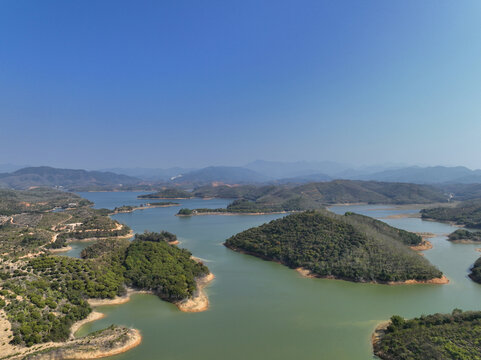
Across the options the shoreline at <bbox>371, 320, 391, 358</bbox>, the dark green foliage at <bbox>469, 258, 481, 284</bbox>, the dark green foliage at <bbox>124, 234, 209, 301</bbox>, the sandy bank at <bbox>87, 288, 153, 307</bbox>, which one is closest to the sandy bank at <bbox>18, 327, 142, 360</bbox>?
the sandy bank at <bbox>87, 288, 153, 307</bbox>

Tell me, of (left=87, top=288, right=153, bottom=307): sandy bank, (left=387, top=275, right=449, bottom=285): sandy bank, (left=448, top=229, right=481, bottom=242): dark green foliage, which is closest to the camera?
(left=87, top=288, right=153, bottom=307): sandy bank

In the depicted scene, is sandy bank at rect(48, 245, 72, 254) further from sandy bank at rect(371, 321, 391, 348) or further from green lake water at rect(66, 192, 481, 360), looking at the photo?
sandy bank at rect(371, 321, 391, 348)

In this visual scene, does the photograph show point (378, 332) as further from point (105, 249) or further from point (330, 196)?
point (330, 196)

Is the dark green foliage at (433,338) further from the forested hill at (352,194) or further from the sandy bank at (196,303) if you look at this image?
the forested hill at (352,194)

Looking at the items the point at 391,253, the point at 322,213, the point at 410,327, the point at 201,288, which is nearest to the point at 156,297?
the point at 201,288

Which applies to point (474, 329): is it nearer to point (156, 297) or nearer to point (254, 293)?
point (254, 293)

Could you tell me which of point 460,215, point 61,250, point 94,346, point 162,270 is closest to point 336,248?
point 162,270
